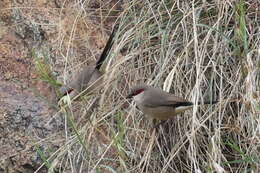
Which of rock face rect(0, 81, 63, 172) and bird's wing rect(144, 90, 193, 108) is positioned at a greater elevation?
bird's wing rect(144, 90, 193, 108)

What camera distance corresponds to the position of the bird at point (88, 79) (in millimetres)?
3686

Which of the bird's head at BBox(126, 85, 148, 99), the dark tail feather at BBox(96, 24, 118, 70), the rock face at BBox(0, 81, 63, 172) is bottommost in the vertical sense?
the rock face at BBox(0, 81, 63, 172)

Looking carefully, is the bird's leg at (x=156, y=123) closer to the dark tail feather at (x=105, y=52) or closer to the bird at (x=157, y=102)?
the bird at (x=157, y=102)

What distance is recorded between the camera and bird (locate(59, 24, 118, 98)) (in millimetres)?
3686

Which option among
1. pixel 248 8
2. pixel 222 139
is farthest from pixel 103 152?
pixel 248 8

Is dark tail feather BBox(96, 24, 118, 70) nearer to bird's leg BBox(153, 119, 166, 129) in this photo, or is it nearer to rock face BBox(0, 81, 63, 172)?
rock face BBox(0, 81, 63, 172)

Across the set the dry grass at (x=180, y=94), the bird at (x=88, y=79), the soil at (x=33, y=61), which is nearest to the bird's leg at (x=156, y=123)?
the dry grass at (x=180, y=94)

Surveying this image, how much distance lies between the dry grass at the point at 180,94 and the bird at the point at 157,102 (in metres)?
0.07

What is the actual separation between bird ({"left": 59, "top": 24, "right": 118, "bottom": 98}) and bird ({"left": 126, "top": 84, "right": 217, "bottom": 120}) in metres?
0.37

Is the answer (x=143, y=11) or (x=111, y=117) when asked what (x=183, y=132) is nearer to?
(x=111, y=117)

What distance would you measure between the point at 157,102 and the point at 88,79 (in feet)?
1.87

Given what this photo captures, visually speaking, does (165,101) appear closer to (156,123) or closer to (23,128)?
(156,123)

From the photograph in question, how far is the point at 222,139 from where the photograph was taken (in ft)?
10.8

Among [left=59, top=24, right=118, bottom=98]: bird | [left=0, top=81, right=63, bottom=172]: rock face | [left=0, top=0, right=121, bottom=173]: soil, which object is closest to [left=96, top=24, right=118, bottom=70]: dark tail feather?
[left=59, top=24, right=118, bottom=98]: bird
